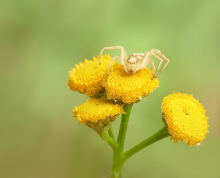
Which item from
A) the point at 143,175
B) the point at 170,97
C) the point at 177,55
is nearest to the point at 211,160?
the point at 143,175

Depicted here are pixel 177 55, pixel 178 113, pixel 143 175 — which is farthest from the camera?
pixel 177 55

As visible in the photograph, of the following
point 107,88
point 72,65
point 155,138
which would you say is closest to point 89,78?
point 107,88

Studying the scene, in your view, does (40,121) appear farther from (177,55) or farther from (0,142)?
(177,55)

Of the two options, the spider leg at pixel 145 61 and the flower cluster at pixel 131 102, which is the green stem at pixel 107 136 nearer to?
the flower cluster at pixel 131 102

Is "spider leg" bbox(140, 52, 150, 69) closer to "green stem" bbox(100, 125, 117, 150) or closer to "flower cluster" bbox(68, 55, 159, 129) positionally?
"flower cluster" bbox(68, 55, 159, 129)

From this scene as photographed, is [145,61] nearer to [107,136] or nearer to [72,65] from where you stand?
[107,136]

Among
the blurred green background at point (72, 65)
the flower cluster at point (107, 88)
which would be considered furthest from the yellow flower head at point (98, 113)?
the blurred green background at point (72, 65)

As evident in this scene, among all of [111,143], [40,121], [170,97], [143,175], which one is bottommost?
[143,175]
